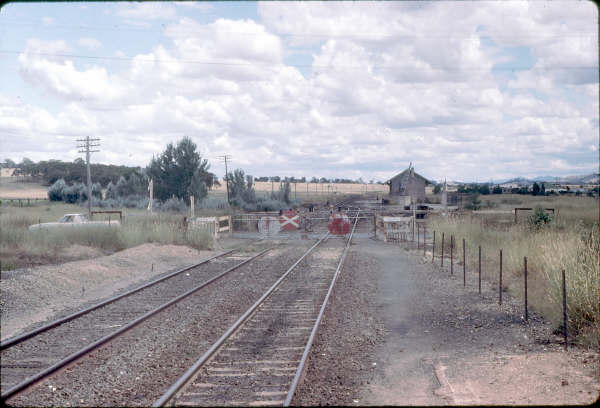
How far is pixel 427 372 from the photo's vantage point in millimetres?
7770

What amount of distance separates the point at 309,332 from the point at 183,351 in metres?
2.24

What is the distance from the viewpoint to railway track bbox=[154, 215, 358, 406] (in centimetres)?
644

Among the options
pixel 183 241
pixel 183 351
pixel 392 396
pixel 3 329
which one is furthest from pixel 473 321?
pixel 183 241

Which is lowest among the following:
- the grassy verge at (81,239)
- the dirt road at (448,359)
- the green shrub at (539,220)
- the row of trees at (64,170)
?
the dirt road at (448,359)

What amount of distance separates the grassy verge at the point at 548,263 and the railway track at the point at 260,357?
168 inches

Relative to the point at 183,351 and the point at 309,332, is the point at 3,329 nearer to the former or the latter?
the point at 183,351

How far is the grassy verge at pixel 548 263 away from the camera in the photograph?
911 cm

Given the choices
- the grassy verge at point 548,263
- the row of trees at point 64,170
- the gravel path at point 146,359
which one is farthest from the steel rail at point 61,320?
the row of trees at point 64,170

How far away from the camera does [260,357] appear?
26.5ft

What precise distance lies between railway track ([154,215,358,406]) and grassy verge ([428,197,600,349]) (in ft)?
14.0

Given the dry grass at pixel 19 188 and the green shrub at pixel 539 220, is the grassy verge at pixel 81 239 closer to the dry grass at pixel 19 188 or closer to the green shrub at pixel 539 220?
the green shrub at pixel 539 220

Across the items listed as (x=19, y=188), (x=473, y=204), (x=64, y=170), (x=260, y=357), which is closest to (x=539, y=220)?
(x=260, y=357)

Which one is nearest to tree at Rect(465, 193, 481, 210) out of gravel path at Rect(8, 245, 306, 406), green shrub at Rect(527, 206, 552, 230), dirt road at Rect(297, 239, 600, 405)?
green shrub at Rect(527, 206, 552, 230)

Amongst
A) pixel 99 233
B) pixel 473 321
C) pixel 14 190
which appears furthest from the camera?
pixel 14 190
